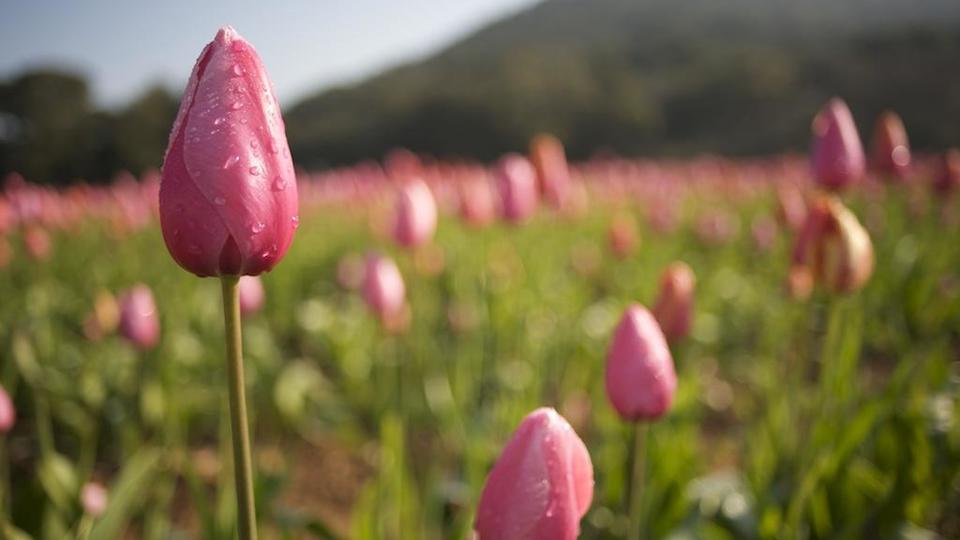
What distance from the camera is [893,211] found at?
5.90m

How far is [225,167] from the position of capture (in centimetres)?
70

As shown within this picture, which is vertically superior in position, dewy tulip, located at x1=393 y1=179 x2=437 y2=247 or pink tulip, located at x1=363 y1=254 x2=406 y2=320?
dewy tulip, located at x1=393 y1=179 x2=437 y2=247

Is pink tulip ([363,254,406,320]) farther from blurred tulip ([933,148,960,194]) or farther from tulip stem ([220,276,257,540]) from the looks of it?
blurred tulip ([933,148,960,194])

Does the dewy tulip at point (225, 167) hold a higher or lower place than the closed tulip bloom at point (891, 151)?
higher

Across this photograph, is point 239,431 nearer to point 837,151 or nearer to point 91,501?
point 91,501

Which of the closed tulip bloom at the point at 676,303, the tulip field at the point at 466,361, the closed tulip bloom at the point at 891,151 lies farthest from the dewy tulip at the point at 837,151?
the closed tulip bloom at the point at 891,151

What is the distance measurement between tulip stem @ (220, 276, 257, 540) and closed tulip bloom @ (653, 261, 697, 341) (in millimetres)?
1271

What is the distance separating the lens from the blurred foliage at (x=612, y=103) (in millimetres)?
14203

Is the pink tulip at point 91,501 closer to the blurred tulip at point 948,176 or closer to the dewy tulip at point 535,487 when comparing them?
the dewy tulip at point 535,487

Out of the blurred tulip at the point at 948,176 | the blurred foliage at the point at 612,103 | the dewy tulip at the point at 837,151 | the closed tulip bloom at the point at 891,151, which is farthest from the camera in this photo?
the blurred foliage at the point at 612,103

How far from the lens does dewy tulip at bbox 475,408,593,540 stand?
2.53 feet

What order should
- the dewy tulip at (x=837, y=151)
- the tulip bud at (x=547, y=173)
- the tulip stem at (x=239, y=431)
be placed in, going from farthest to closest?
the tulip bud at (x=547, y=173) < the dewy tulip at (x=837, y=151) < the tulip stem at (x=239, y=431)

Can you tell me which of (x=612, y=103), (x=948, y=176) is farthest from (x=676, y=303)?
(x=612, y=103)

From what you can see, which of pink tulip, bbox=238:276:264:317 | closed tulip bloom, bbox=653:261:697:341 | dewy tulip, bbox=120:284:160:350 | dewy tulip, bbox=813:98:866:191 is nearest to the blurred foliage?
dewy tulip, bbox=120:284:160:350
